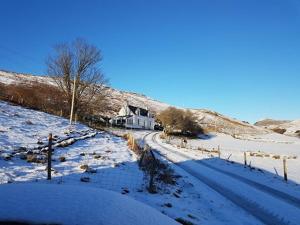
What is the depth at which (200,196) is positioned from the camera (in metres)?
15.4

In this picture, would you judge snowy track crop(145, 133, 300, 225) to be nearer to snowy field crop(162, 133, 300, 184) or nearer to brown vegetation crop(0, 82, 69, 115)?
snowy field crop(162, 133, 300, 184)

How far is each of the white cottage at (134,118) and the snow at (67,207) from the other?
281 feet

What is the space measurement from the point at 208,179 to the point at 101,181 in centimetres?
929

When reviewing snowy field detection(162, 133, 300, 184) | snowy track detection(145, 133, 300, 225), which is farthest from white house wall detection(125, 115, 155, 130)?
snowy track detection(145, 133, 300, 225)

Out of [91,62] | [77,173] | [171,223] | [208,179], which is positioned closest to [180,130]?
[91,62]

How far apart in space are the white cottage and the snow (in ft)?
281

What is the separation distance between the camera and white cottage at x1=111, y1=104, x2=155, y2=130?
303 ft

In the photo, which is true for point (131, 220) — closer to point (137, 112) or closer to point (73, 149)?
point (73, 149)

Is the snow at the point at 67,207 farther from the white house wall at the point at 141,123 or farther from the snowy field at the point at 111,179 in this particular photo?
the white house wall at the point at 141,123

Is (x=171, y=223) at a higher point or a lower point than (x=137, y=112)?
lower

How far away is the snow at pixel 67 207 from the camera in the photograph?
11.2ft

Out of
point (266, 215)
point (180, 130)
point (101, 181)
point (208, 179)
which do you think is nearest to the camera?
point (266, 215)

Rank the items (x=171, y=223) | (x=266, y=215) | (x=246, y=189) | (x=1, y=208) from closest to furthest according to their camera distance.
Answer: (x=1, y=208), (x=171, y=223), (x=266, y=215), (x=246, y=189)

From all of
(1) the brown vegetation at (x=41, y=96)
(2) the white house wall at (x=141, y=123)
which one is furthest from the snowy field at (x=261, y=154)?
(2) the white house wall at (x=141, y=123)
